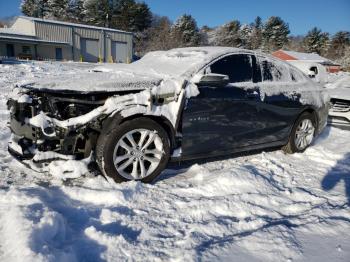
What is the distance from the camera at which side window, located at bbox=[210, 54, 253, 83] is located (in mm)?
4282

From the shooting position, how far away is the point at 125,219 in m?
2.90

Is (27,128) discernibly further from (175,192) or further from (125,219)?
(175,192)

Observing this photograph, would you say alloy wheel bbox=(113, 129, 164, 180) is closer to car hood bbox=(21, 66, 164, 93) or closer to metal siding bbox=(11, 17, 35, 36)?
car hood bbox=(21, 66, 164, 93)

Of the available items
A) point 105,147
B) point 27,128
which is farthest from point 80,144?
point 27,128

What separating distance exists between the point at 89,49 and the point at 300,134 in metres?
37.7

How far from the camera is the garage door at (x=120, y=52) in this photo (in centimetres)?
4144

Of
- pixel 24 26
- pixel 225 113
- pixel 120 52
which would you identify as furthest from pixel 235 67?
pixel 24 26

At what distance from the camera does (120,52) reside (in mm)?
41750

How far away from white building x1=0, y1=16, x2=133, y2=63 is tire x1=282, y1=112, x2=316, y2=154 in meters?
33.8

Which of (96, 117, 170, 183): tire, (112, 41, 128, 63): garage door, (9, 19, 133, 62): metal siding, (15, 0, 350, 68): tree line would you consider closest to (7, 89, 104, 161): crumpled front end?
(96, 117, 170, 183): tire

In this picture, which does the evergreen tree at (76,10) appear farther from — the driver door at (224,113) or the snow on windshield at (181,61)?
the driver door at (224,113)

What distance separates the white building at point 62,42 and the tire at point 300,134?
33.8 metres

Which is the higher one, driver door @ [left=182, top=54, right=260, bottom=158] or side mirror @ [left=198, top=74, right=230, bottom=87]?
side mirror @ [left=198, top=74, right=230, bottom=87]

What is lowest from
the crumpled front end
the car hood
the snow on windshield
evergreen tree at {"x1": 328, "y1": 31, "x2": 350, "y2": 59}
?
the crumpled front end
